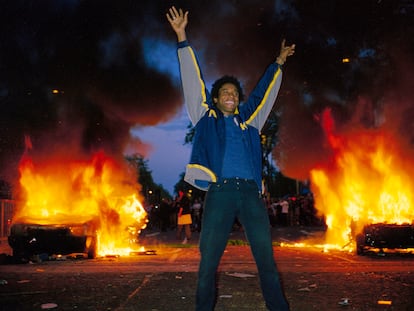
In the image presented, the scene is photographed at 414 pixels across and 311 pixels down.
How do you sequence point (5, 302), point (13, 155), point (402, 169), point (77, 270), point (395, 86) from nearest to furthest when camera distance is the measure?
point (5, 302)
point (77, 270)
point (402, 169)
point (395, 86)
point (13, 155)

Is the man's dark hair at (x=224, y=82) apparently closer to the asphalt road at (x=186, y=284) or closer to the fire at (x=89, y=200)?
the asphalt road at (x=186, y=284)

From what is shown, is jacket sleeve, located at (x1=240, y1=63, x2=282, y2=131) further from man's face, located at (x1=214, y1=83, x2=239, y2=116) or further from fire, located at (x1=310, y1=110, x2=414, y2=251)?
fire, located at (x1=310, y1=110, x2=414, y2=251)

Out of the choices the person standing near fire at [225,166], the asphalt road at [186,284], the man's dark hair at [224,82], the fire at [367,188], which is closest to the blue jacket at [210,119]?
the person standing near fire at [225,166]

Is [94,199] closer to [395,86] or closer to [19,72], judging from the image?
[19,72]

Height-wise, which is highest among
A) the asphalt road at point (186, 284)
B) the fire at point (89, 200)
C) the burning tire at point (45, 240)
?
the fire at point (89, 200)

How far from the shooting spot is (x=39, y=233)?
35.6ft

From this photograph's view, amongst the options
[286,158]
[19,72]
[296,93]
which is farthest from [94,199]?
[286,158]

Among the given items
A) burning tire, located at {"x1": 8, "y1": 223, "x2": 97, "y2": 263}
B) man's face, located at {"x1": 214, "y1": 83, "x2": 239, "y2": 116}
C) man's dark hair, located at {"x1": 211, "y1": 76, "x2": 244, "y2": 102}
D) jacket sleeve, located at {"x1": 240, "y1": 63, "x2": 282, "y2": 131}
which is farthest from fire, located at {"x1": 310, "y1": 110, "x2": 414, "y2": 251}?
man's face, located at {"x1": 214, "y1": 83, "x2": 239, "y2": 116}

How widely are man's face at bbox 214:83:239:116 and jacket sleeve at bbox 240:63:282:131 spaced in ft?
0.40

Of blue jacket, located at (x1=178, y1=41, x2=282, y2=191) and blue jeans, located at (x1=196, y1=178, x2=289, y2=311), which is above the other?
blue jacket, located at (x1=178, y1=41, x2=282, y2=191)

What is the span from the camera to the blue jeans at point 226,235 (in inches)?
159

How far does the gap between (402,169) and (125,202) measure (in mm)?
7196

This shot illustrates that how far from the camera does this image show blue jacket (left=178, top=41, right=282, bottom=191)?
419 cm

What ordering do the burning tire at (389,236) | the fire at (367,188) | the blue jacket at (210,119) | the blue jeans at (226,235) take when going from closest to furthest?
the blue jeans at (226,235) < the blue jacket at (210,119) < the burning tire at (389,236) < the fire at (367,188)
